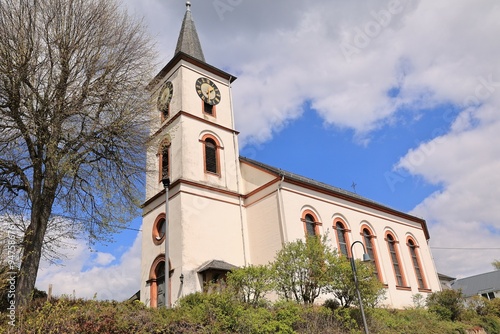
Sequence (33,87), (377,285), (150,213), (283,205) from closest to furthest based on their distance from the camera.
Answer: (33,87), (377,285), (283,205), (150,213)

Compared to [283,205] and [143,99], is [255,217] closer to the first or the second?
[283,205]

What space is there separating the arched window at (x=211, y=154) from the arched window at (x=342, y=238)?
8050 mm

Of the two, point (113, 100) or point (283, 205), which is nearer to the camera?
point (113, 100)

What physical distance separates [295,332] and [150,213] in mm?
12092

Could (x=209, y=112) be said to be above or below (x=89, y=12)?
above

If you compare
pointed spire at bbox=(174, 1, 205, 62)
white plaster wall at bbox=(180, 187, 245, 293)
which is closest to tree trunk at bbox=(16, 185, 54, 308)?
white plaster wall at bbox=(180, 187, 245, 293)

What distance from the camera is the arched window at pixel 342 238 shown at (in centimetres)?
2353

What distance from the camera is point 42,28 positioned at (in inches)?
502

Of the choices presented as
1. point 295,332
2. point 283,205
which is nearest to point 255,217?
point 283,205

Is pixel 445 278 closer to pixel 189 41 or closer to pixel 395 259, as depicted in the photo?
pixel 395 259

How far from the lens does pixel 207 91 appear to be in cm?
2458

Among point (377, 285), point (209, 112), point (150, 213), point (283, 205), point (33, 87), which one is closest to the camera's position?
point (33, 87)

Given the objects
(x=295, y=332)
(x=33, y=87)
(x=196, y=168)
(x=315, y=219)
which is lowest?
(x=295, y=332)

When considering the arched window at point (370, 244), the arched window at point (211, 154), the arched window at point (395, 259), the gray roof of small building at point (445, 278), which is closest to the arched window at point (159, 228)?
the arched window at point (211, 154)
